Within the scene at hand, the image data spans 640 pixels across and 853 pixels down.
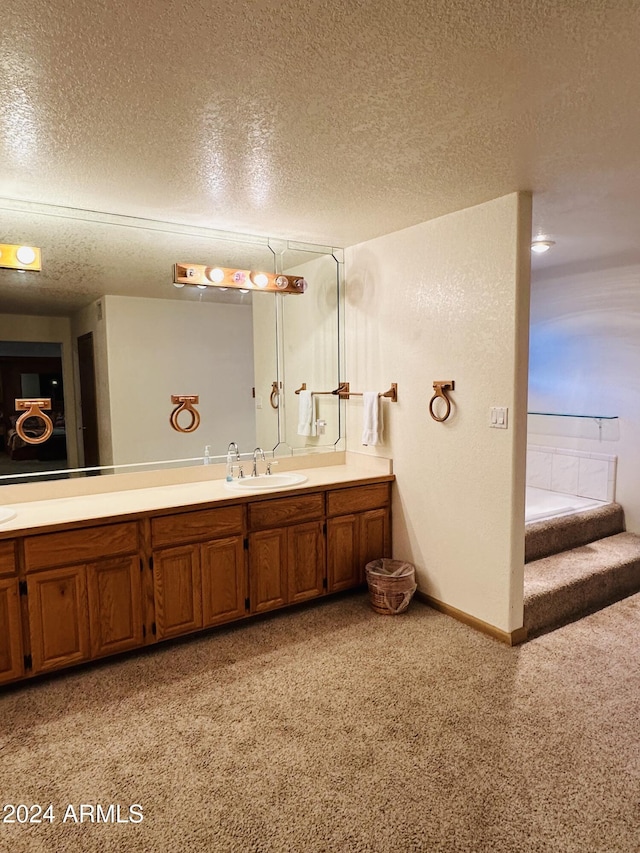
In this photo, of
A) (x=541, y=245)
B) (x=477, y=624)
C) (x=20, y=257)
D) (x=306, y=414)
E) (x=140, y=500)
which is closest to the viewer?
(x=20, y=257)

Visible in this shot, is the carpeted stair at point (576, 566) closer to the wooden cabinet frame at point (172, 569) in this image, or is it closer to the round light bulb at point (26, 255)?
the wooden cabinet frame at point (172, 569)

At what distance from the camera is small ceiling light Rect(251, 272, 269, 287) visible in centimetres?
343

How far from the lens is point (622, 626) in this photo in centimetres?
302

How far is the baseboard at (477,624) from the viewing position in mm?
2785

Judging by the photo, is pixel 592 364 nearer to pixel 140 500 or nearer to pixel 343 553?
pixel 343 553

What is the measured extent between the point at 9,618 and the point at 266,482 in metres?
1.51

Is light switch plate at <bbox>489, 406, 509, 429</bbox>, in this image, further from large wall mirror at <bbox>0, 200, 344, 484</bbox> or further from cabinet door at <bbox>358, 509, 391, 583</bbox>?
large wall mirror at <bbox>0, 200, 344, 484</bbox>

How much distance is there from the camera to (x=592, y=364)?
423 cm

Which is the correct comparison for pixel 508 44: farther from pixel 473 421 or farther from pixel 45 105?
pixel 473 421

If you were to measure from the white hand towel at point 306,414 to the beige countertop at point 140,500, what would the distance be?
0.38 m

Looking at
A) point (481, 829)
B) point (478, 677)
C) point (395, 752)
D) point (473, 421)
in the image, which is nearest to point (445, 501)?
point (473, 421)

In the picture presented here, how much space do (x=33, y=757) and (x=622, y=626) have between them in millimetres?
2949

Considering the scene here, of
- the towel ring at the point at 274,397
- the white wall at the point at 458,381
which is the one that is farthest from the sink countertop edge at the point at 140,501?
the towel ring at the point at 274,397

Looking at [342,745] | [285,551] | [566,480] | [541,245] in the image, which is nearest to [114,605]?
[285,551]
